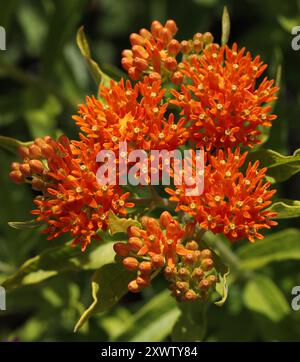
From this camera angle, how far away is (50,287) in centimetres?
621

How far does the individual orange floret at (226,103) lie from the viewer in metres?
4.12

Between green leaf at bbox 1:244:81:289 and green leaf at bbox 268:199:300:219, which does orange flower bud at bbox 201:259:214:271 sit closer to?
green leaf at bbox 268:199:300:219

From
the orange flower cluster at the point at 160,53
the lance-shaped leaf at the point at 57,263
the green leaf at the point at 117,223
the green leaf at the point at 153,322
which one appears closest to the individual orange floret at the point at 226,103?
the orange flower cluster at the point at 160,53

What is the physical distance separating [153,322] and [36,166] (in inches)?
87.9

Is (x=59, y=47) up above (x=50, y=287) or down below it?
above

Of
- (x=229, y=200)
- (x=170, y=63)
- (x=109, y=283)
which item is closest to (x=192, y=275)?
(x=229, y=200)

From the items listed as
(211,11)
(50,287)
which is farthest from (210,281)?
(211,11)

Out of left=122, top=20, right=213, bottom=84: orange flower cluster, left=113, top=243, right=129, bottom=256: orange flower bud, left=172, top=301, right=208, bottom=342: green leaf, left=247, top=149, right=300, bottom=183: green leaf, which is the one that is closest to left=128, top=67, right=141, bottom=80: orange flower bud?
left=122, top=20, right=213, bottom=84: orange flower cluster

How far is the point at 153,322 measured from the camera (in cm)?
558

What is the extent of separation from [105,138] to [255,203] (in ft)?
3.75

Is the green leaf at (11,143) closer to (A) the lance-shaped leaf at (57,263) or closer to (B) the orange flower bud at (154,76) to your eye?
(A) the lance-shaped leaf at (57,263)

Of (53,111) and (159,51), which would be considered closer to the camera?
(159,51)
